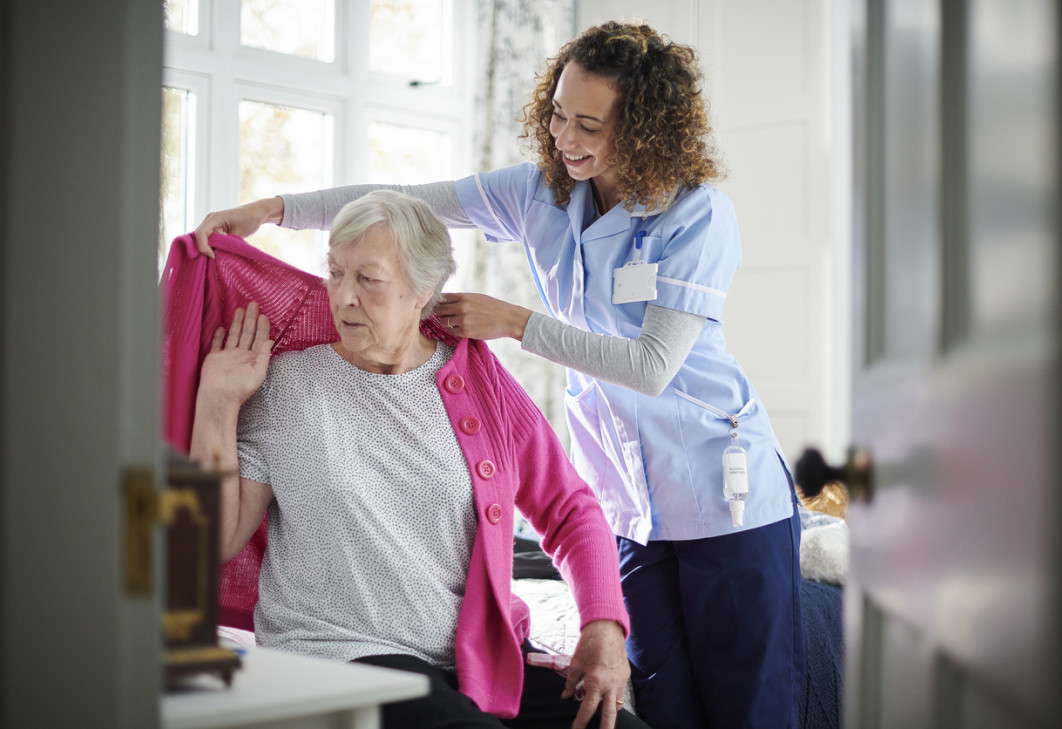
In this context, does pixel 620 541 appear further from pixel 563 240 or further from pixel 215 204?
pixel 215 204

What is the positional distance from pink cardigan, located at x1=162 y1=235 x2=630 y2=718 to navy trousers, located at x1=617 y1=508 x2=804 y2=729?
0.20m

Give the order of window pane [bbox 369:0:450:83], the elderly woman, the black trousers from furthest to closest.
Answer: window pane [bbox 369:0:450:83] < the elderly woman < the black trousers

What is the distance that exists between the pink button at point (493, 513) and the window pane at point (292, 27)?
2.91 metres

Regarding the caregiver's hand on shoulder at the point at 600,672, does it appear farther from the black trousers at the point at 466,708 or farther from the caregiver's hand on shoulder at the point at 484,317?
the caregiver's hand on shoulder at the point at 484,317

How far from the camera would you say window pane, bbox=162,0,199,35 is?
3.67 meters

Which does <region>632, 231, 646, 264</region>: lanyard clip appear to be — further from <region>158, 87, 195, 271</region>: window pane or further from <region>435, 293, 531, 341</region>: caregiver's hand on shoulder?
<region>158, 87, 195, 271</region>: window pane

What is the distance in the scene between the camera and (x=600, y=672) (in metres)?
1.56

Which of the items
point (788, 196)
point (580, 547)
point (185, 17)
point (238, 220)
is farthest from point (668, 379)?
point (185, 17)

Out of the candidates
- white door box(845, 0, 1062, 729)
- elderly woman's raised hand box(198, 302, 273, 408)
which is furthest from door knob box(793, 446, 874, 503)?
elderly woman's raised hand box(198, 302, 273, 408)

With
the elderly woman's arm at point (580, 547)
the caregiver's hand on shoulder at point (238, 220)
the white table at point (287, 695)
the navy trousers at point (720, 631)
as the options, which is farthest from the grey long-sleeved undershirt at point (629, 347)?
the white table at point (287, 695)

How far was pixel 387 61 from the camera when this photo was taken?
4.29m

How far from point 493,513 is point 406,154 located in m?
3.03

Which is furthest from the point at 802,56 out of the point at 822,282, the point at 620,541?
the point at 620,541

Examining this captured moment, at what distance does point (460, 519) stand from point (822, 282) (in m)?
2.84
